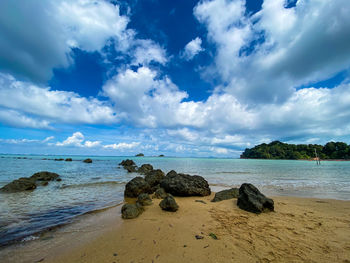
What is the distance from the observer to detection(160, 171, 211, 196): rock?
34.9 feet

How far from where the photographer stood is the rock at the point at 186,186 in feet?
34.9

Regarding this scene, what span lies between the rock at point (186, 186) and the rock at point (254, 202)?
11.8 ft

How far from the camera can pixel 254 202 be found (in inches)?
276

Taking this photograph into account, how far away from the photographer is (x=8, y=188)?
40.0 ft

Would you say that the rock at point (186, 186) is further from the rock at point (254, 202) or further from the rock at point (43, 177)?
the rock at point (43, 177)

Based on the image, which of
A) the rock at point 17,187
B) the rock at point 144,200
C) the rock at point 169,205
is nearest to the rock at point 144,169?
the rock at point 17,187

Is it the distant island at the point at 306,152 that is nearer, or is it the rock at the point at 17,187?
the rock at the point at 17,187

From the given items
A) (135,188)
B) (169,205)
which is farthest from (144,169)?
(169,205)

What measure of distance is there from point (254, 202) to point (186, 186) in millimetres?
4740

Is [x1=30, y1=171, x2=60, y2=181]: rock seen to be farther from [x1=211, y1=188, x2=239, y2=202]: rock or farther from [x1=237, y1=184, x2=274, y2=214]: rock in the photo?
[x1=237, y1=184, x2=274, y2=214]: rock

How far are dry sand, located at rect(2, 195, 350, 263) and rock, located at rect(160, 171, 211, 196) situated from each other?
3.91 metres

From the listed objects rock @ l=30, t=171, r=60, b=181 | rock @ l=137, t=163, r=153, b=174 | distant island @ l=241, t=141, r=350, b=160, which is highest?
distant island @ l=241, t=141, r=350, b=160

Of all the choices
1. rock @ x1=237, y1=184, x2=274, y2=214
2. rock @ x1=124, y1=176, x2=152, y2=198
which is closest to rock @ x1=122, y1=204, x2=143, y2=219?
rock @ x1=124, y1=176, x2=152, y2=198

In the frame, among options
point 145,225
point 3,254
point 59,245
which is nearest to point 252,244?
point 145,225
